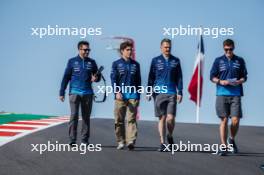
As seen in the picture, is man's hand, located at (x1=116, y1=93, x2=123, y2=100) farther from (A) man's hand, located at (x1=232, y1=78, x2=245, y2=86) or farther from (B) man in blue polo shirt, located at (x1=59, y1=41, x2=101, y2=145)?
(A) man's hand, located at (x1=232, y1=78, x2=245, y2=86)

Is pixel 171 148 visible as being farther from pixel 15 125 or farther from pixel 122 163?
pixel 15 125

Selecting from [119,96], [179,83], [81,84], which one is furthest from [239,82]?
[81,84]

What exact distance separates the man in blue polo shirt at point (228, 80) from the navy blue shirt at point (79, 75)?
7.33 ft

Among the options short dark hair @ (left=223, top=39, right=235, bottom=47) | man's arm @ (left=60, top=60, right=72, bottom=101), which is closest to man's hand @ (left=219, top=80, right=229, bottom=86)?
short dark hair @ (left=223, top=39, right=235, bottom=47)

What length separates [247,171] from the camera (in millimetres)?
8102

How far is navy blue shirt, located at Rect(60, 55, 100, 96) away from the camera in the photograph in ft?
35.5

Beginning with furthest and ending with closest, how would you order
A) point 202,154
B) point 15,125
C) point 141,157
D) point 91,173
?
point 15,125, point 202,154, point 141,157, point 91,173

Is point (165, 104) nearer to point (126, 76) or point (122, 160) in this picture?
point (126, 76)

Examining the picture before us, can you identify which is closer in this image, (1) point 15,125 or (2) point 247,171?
(2) point 247,171

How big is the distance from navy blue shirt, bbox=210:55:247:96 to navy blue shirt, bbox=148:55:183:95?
64 centimetres

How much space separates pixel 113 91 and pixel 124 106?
0.36m

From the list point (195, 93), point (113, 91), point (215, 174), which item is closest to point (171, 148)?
point (113, 91)

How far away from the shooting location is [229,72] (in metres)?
10.2

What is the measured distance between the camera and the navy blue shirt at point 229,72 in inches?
401
